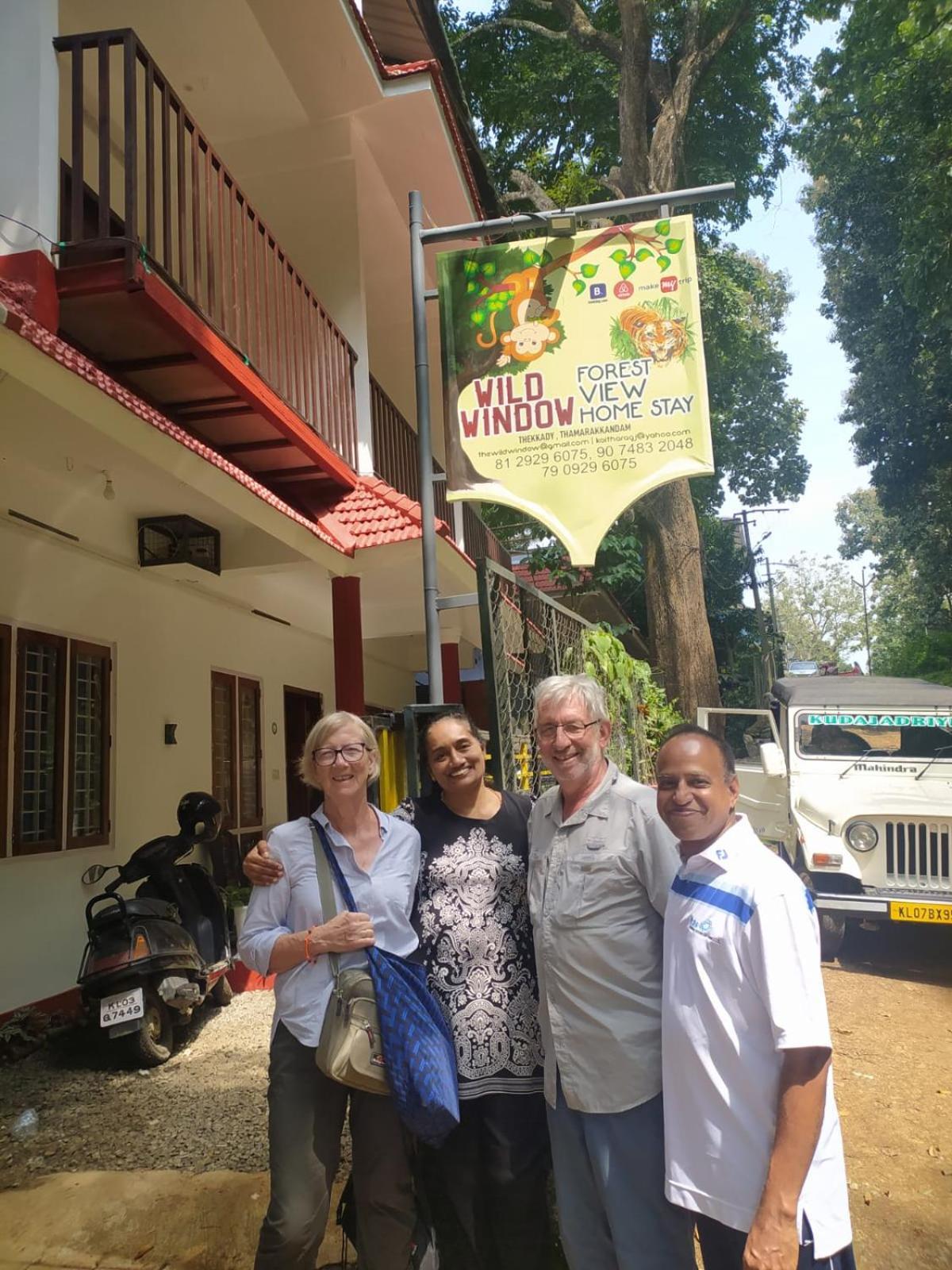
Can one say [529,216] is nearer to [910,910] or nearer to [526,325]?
[526,325]

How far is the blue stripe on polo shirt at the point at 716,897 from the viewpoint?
1.68 metres

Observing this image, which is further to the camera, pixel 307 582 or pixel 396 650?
pixel 396 650

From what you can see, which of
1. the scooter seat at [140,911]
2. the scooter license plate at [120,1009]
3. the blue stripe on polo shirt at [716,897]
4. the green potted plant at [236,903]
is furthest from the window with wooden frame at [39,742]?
the blue stripe on polo shirt at [716,897]

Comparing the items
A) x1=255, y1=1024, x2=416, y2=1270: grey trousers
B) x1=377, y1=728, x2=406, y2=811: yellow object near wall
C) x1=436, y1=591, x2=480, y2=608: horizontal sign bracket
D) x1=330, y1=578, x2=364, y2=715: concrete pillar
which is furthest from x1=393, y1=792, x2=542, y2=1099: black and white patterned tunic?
x1=330, y1=578, x2=364, y2=715: concrete pillar

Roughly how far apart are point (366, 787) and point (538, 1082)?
81 centimetres

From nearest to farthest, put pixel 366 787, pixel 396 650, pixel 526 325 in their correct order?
pixel 366 787 → pixel 526 325 → pixel 396 650

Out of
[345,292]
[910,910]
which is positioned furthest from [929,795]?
[345,292]

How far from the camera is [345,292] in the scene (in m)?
7.94

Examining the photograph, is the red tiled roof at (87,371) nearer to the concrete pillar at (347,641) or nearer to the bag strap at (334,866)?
the concrete pillar at (347,641)

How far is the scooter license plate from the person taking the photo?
4395 millimetres

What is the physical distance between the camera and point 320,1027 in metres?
2.18

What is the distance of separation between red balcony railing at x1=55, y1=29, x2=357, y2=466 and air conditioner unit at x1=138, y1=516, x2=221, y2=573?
1061 mm

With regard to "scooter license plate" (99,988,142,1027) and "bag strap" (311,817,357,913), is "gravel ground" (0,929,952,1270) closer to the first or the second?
"scooter license plate" (99,988,142,1027)

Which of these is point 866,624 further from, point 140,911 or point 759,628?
point 140,911
